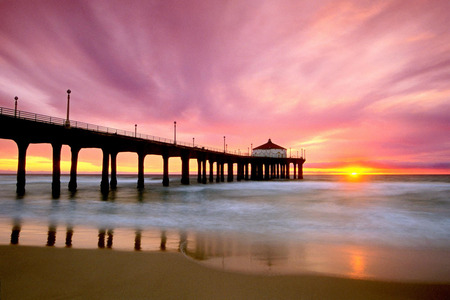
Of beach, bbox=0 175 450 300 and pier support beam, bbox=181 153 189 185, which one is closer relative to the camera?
beach, bbox=0 175 450 300

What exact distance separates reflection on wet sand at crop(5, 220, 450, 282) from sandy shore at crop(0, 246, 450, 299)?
0.61 m

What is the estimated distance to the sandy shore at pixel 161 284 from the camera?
4.70 metres

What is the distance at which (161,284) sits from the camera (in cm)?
511

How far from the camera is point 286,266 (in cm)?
652

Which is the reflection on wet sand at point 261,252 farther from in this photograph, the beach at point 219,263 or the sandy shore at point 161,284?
the sandy shore at point 161,284

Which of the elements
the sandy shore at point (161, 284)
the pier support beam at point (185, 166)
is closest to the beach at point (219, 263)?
the sandy shore at point (161, 284)

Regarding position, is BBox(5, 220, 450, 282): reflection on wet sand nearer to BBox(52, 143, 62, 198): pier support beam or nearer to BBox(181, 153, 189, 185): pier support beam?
BBox(52, 143, 62, 198): pier support beam

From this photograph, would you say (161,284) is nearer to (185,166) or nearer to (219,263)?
(219,263)

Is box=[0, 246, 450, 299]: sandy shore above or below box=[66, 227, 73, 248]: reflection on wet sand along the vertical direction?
above

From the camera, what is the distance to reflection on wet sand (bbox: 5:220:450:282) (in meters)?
6.33

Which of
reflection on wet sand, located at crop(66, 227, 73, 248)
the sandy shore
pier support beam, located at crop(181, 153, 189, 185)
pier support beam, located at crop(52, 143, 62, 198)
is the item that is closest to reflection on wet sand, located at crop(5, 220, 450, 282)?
reflection on wet sand, located at crop(66, 227, 73, 248)

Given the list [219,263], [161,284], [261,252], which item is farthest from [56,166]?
[161,284]

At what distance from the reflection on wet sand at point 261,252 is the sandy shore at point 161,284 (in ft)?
2.01

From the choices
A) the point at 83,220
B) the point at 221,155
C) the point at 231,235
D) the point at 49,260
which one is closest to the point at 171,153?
the point at 221,155
